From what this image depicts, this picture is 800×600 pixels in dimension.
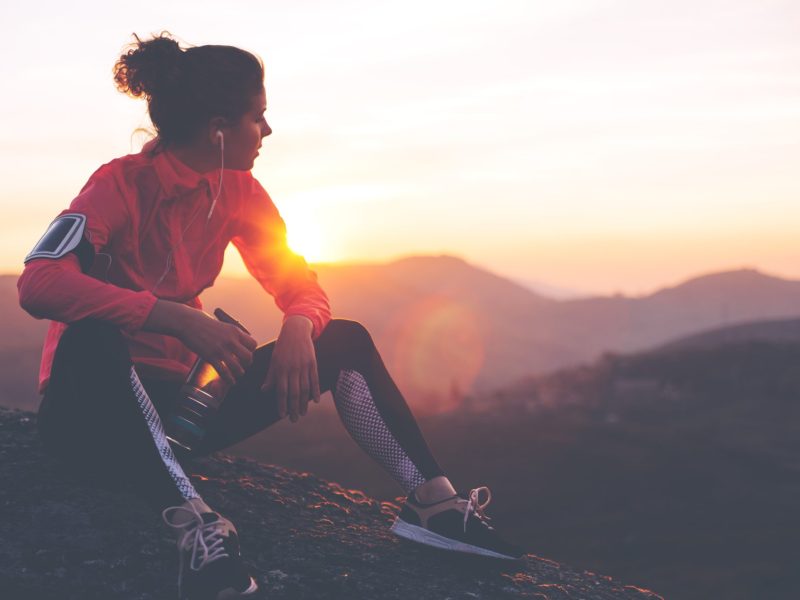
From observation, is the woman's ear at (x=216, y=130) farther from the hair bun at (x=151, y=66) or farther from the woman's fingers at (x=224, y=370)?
the woman's fingers at (x=224, y=370)

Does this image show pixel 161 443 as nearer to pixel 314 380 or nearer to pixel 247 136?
pixel 314 380

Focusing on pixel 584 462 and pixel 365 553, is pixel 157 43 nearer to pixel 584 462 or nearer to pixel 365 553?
pixel 365 553

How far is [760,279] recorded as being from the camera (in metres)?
130

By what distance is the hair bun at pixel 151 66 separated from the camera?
9.85 feet

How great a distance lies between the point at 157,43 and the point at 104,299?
104cm

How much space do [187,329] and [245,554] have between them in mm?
1095

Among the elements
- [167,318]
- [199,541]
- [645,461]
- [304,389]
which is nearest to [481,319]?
[645,461]

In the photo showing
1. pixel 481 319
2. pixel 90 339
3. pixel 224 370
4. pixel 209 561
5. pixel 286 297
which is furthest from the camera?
pixel 481 319

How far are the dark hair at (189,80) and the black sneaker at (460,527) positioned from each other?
1.76m

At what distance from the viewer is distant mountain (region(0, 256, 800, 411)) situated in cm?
8100

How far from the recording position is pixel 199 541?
8.59ft

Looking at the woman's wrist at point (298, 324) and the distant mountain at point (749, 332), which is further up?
the distant mountain at point (749, 332)

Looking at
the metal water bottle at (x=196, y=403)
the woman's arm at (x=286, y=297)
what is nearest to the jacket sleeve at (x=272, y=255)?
the woman's arm at (x=286, y=297)

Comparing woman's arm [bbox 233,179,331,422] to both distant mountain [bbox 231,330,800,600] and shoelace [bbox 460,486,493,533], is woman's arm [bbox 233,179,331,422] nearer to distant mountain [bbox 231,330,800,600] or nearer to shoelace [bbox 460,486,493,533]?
shoelace [bbox 460,486,493,533]
